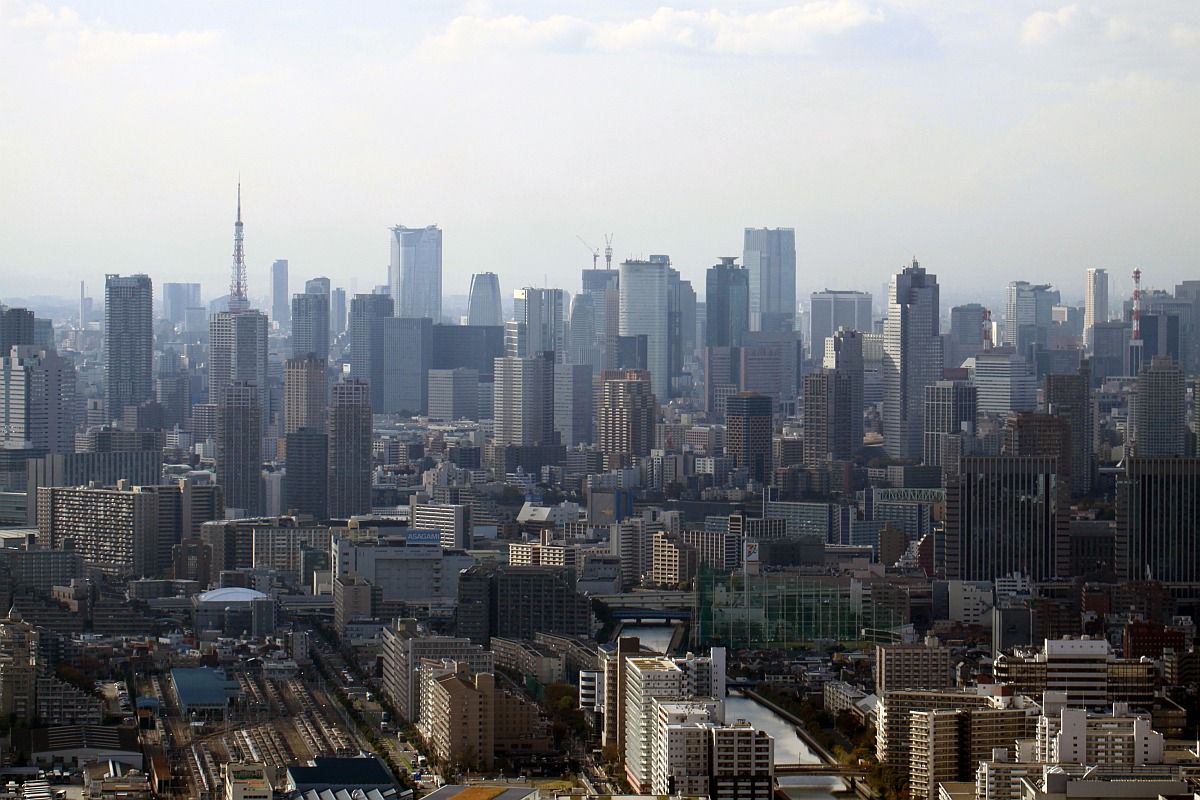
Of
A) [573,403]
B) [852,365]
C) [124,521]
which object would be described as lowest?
[124,521]

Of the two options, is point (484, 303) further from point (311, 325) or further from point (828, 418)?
point (828, 418)

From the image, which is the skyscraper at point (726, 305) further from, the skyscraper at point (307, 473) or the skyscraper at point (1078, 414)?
the skyscraper at point (307, 473)

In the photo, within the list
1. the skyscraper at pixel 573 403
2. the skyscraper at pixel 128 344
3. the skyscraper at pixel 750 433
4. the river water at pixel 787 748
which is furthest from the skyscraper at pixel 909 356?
the river water at pixel 787 748

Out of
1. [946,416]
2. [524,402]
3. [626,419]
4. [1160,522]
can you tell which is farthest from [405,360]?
[1160,522]

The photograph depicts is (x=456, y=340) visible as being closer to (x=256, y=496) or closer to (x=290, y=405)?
(x=290, y=405)

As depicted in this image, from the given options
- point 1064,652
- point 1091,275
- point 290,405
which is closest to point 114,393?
point 290,405

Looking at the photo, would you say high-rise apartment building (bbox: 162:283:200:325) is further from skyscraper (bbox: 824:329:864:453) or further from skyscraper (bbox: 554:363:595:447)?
skyscraper (bbox: 824:329:864:453)
